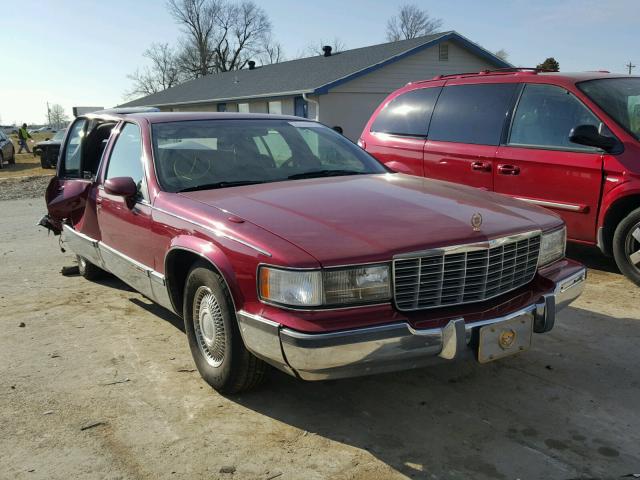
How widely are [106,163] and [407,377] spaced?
2.91 metres

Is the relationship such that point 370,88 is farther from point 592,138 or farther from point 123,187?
point 123,187

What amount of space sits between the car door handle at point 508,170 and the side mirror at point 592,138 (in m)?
0.70

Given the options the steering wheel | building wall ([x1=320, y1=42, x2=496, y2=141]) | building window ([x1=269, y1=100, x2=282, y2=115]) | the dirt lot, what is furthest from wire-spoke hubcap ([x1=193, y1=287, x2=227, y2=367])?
building window ([x1=269, y1=100, x2=282, y2=115])

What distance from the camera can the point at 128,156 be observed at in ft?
14.2

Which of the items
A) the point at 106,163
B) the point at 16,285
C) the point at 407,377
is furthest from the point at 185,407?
the point at 16,285

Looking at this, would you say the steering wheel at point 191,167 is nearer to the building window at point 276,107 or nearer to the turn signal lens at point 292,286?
the turn signal lens at point 292,286

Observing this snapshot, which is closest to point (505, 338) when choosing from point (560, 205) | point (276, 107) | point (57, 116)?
point (560, 205)

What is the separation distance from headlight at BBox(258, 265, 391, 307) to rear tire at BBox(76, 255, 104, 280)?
12.4 ft

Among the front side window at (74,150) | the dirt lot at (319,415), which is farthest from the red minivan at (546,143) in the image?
the front side window at (74,150)

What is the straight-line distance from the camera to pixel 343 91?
65.2 feet

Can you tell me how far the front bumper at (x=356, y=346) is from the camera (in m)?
2.54

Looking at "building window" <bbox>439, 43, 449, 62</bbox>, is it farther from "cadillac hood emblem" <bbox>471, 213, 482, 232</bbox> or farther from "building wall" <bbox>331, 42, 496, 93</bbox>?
"cadillac hood emblem" <bbox>471, 213, 482, 232</bbox>

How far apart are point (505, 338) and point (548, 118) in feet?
11.3

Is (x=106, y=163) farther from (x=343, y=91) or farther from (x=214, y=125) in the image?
(x=343, y=91)
